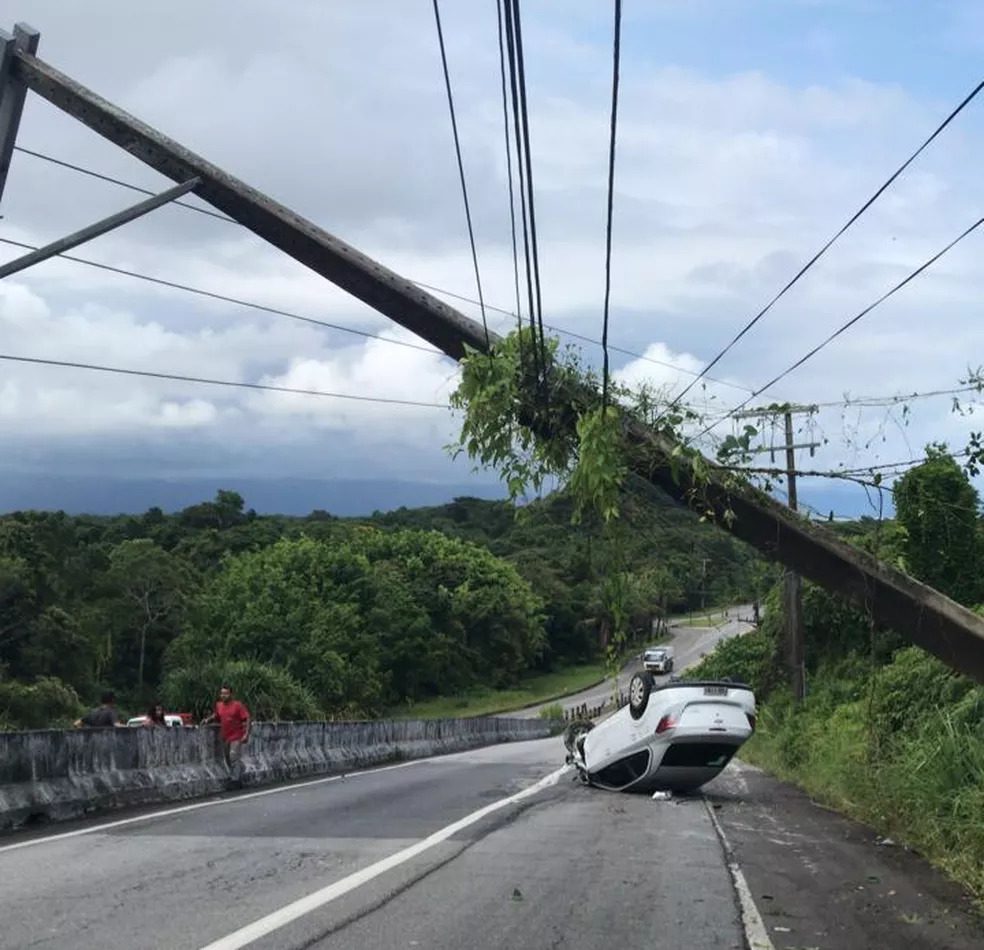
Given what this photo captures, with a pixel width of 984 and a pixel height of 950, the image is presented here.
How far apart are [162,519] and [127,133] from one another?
299ft

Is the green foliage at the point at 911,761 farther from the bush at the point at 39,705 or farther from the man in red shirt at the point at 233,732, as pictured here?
the bush at the point at 39,705

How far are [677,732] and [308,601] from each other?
175ft

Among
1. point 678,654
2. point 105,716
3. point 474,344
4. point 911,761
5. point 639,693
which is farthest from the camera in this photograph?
point 678,654

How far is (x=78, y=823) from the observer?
1320 centimetres

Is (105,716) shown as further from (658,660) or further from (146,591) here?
(658,660)

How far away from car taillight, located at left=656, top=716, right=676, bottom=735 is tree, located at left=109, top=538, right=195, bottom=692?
2040 inches

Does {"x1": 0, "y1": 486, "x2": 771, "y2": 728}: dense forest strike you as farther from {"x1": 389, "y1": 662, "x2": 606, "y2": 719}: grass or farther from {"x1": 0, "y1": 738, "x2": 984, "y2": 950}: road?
{"x1": 0, "y1": 738, "x2": 984, "y2": 950}: road

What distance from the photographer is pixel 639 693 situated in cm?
1759

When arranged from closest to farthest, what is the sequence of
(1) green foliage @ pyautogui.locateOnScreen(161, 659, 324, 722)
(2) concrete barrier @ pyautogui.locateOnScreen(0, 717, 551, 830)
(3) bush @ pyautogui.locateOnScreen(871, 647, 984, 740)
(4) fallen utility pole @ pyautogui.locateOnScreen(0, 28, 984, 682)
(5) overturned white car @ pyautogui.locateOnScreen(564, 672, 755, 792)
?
1. (4) fallen utility pole @ pyautogui.locateOnScreen(0, 28, 984, 682)
2. (2) concrete barrier @ pyautogui.locateOnScreen(0, 717, 551, 830)
3. (3) bush @ pyautogui.locateOnScreen(871, 647, 984, 740)
4. (5) overturned white car @ pyautogui.locateOnScreen(564, 672, 755, 792)
5. (1) green foliage @ pyautogui.locateOnScreen(161, 659, 324, 722)

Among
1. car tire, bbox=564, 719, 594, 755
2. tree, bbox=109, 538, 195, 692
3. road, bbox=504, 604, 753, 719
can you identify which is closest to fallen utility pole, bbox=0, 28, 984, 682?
car tire, bbox=564, 719, 594, 755

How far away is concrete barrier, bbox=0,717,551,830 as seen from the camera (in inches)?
515

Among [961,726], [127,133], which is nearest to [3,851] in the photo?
[127,133]

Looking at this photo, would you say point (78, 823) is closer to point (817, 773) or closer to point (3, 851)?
point (3, 851)

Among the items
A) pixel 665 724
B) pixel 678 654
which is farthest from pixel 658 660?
pixel 665 724
